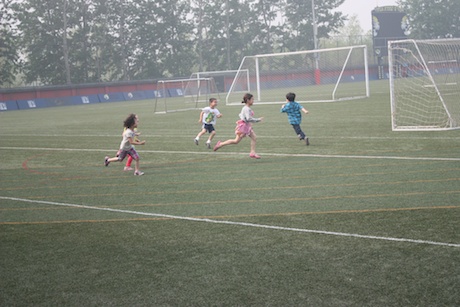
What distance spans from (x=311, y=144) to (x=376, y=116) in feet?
25.2

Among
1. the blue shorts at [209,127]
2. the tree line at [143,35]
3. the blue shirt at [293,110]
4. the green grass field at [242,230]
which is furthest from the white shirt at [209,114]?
the tree line at [143,35]

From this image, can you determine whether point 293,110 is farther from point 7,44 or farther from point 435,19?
point 435,19

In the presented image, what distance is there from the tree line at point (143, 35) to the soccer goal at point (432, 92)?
4989 cm

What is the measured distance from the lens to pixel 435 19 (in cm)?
9488

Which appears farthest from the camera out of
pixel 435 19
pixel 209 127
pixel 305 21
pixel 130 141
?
pixel 435 19

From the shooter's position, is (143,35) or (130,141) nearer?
(130,141)

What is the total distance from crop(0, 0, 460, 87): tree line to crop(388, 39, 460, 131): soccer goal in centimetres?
4989

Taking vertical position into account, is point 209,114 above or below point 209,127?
above

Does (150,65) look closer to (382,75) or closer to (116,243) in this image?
(382,75)

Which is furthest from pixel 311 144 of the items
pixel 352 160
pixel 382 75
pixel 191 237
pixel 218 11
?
pixel 218 11

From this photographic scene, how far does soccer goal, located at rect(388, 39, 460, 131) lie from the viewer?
1817 centimetres

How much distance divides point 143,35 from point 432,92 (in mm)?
54115

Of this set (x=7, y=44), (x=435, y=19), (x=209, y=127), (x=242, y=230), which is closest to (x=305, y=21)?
(x=435, y=19)

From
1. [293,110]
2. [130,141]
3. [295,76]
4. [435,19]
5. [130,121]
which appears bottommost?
[130,141]
